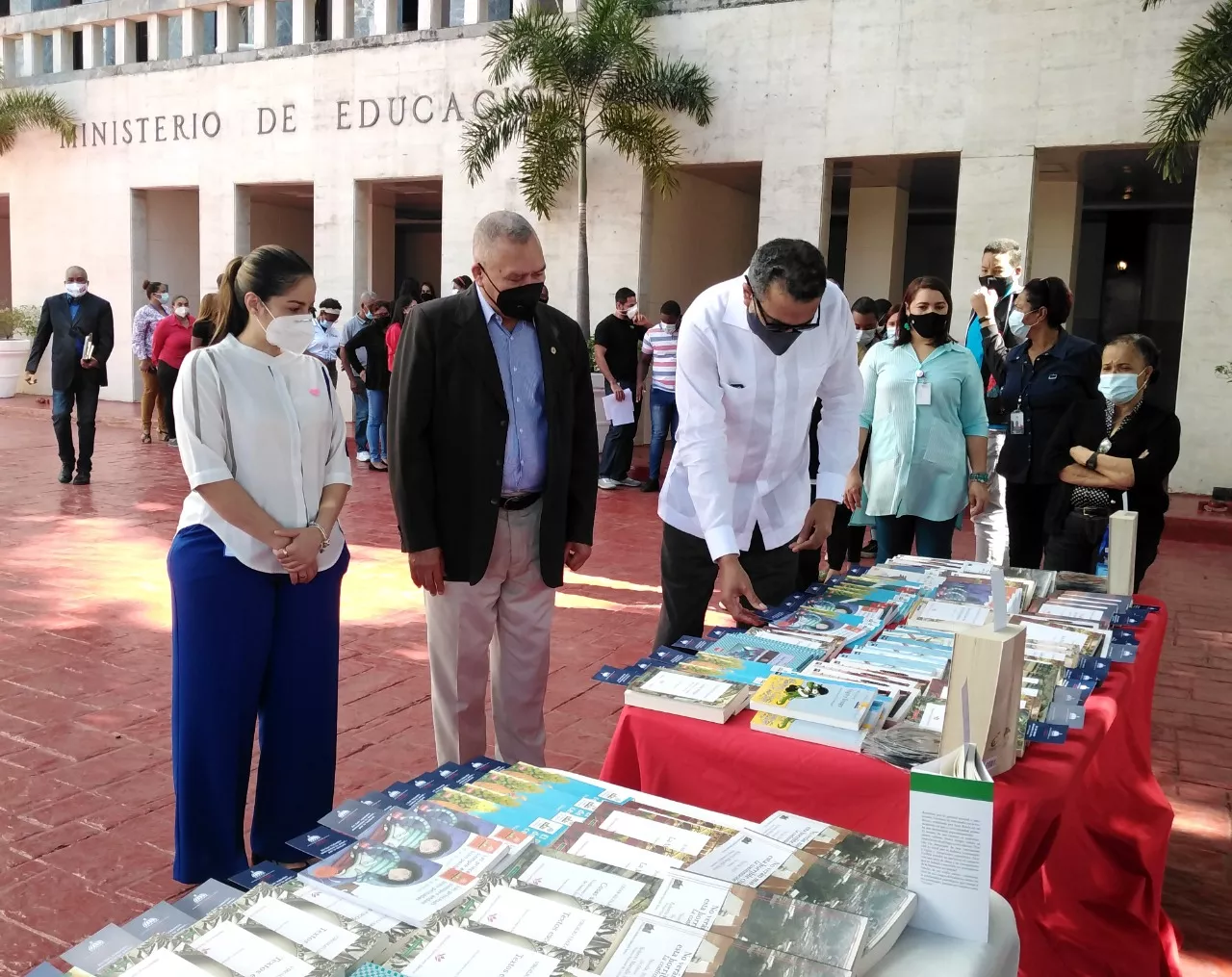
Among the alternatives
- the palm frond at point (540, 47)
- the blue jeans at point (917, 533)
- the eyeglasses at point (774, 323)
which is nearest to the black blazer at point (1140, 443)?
the blue jeans at point (917, 533)

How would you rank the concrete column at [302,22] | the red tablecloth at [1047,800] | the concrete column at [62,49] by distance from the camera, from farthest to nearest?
the concrete column at [62,49] → the concrete column at [302,22] → the red tablecloth at [1047,800]

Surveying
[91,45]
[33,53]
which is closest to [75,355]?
[91,45]

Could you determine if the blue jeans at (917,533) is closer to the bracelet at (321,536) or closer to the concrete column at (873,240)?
the bracelet at (321,536)

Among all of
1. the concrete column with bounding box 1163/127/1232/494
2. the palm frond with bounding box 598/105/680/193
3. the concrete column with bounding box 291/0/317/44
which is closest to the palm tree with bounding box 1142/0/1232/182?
the concrete column with bounding box 1163/127/1232/494

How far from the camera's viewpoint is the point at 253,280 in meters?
2.72

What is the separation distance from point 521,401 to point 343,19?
13764 millimetres

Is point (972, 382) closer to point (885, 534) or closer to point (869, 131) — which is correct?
point (885, 534)

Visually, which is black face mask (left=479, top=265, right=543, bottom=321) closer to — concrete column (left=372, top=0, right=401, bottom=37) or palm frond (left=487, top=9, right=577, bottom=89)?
palm frond (left=487, top=9, right=577, bottom=89)

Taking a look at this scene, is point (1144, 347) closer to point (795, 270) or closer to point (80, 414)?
point (795, 270)

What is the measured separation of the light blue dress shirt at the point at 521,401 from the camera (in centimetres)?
296

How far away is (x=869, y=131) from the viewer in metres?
11.5

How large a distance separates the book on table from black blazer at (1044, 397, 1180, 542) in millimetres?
2928

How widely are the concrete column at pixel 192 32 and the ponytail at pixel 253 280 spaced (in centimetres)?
1540

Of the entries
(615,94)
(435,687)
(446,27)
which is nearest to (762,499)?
(435,687)
